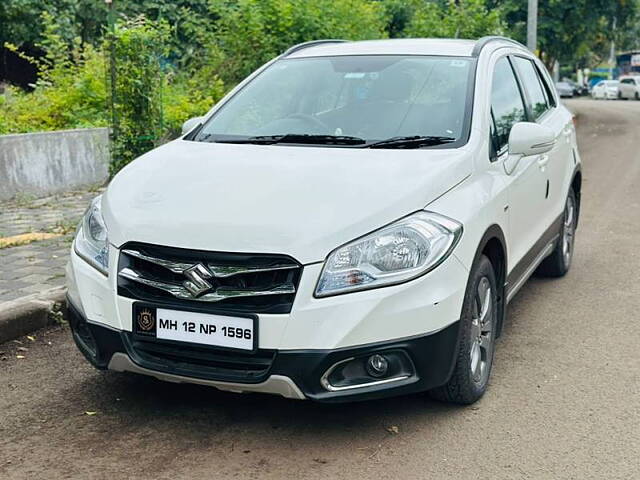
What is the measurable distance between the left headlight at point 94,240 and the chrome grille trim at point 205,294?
0.18 m

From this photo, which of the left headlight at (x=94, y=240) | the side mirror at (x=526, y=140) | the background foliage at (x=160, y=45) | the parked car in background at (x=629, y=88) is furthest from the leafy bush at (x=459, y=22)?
the parked car in background at (x=629, y=88)

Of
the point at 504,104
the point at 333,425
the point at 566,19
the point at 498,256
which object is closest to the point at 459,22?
the point at 566,19

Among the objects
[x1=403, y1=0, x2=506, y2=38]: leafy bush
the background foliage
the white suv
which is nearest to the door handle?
the white suv

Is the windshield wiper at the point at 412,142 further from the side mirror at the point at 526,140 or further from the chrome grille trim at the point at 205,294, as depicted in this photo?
the chrome grille trim at the point at 205,294

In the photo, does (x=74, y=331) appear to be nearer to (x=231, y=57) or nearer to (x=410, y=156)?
(x=410, y=156)

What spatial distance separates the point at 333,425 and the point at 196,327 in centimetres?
82

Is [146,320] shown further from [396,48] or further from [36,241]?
[36,241]

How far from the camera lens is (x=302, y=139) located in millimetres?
4461

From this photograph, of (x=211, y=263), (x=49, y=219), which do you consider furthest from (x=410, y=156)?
(x=49, y=219)

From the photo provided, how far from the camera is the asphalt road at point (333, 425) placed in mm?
3402

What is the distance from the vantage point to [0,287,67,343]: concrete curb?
500 centimetres

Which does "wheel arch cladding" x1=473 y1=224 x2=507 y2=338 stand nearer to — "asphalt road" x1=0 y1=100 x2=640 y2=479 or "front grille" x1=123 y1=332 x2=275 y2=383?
"asphalt road" x1=0 y1=100 x2=640 y2=479

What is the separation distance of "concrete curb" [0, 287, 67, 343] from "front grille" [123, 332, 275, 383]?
1733mm

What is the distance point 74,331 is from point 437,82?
236 cm
